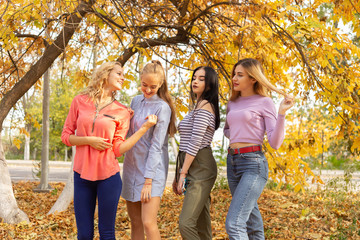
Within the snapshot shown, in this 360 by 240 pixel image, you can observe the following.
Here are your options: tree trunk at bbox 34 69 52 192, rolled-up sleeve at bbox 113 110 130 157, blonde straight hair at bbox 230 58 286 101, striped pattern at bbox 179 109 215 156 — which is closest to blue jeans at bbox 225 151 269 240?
striped pattern at bbox 179 109 215 156

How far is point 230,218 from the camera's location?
8.72 ft

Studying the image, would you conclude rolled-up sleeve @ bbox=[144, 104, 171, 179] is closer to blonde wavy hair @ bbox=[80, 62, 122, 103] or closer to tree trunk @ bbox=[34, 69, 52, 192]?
blonde wavy hair @ bbox=[80, 62, 122, 103]

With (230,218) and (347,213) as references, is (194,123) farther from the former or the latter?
(347,213)

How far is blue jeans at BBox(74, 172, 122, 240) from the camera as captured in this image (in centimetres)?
273

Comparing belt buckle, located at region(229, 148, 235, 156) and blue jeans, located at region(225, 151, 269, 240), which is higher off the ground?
belt buckle, located at region(229, 148, 235, 156)

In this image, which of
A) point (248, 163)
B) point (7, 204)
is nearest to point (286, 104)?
point (248, 163)

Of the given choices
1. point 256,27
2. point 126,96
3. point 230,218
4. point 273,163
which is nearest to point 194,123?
point 230,218

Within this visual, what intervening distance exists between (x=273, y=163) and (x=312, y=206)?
7.39 ft

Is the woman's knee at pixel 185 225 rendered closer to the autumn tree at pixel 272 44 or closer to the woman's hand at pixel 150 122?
the woman's hand at pixel 150 122

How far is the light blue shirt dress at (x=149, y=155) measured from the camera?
2809 millimetres

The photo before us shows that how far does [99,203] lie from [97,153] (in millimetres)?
372

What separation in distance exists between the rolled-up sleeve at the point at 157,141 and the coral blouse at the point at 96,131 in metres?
0.23

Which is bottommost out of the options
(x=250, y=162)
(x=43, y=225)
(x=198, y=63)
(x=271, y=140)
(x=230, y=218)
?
(x=43, y=225)

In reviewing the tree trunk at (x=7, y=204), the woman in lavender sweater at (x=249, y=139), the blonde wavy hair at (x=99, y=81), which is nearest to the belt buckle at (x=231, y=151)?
the woman in lavender sweater at (x=249, y=139)
